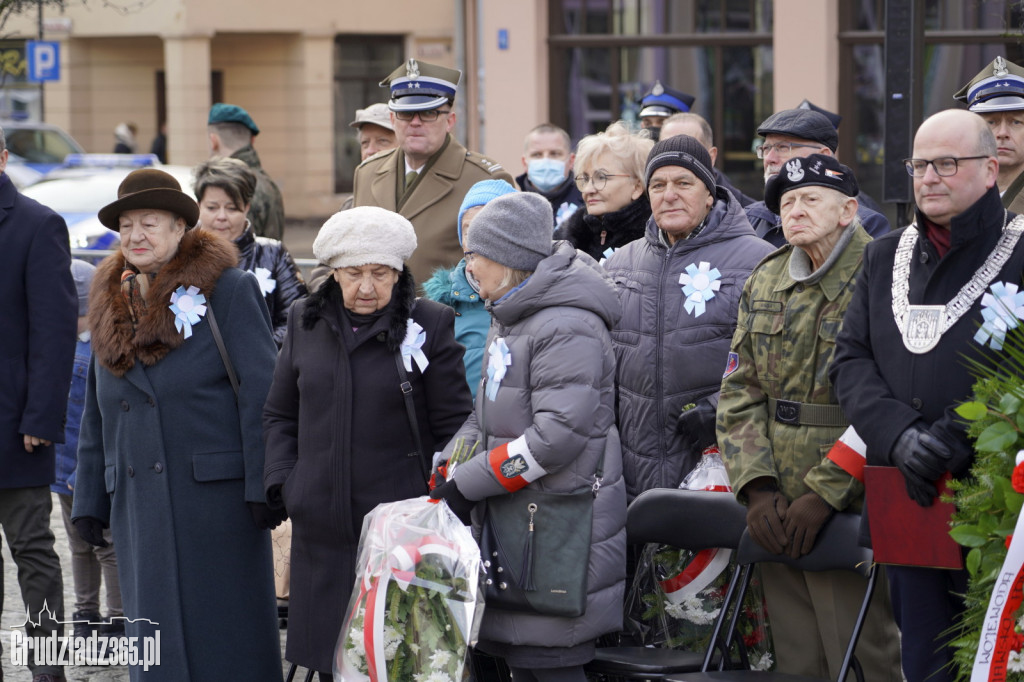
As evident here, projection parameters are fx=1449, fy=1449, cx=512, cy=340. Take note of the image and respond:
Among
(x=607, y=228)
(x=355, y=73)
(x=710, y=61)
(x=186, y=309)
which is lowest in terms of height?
(x=186, y=309)

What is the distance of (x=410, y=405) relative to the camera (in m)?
4.80

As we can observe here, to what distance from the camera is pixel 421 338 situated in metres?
4.85

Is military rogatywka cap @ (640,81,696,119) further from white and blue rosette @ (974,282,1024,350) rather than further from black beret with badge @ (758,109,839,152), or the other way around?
white and blue rosette @ (974,282,1024,350)

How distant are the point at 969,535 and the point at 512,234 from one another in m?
1.65

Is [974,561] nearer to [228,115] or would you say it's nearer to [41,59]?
[228,115]

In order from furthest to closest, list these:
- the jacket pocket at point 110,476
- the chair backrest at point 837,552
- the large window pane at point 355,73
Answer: the large window pane at point 355,73 → the jacket pocket at point 110,476 → the chair backrest at point 837,552

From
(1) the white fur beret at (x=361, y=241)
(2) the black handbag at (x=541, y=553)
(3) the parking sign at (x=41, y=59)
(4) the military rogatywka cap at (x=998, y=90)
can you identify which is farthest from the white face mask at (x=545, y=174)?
(3) the parking sign at (x=41, y=59)

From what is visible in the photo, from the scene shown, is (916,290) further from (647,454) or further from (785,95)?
(785,95)

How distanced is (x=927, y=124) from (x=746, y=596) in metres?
1.78

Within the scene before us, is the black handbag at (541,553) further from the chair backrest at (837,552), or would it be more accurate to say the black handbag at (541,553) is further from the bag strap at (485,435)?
the chair backrest at (837,552)

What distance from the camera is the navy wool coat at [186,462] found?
196 inches

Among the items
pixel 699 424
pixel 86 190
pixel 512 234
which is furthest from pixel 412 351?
pixel 86 190

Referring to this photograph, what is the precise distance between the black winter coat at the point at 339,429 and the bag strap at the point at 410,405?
0.6 inches

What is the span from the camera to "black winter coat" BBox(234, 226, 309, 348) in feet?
21.5
